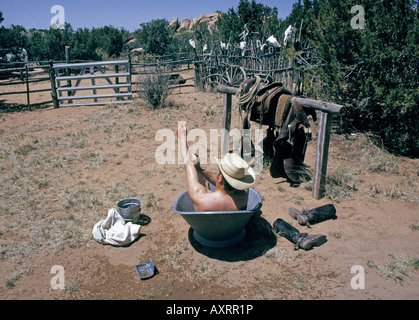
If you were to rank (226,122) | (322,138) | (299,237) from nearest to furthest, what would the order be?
1. (299,237)
2. (322,138)
3. (226,122)

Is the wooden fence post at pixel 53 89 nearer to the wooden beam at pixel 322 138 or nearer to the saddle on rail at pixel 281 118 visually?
the saddle on rail at pixel 281 118

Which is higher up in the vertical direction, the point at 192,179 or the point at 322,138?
the point at 322,138

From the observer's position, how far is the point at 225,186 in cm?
322

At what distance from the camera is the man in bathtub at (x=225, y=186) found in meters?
3.10

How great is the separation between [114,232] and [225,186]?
150 centimetres

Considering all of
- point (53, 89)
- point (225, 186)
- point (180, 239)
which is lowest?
point (180, 239)

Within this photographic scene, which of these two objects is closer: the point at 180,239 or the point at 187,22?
the point at 180,239

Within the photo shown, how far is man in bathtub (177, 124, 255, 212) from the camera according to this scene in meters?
3.10

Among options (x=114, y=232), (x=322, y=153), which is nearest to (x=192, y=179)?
(x=114, y=232)

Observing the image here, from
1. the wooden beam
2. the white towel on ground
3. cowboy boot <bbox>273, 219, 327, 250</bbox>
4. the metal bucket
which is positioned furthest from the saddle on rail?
the white towel on ground

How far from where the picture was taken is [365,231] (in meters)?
3.76

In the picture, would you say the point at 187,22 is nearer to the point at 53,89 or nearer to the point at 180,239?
the point at 53,89
